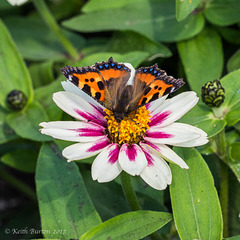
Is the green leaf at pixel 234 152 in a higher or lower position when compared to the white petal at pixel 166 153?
lower

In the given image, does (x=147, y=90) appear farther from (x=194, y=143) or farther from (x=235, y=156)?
(x=235, y=156)

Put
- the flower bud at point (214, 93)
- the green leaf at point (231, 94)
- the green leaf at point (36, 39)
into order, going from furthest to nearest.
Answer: the green leaf at point (36, 39) → the green leaf at point (231, 94) → the flower bud at point (214, 93)

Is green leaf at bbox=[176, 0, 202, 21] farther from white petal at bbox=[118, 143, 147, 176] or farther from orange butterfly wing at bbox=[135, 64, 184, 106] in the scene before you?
white petal at bbox=[118, 143, 147, 176]

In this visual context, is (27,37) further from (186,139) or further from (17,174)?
(186,139)

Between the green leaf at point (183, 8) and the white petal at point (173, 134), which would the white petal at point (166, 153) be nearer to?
the white petal at point (173, 134)

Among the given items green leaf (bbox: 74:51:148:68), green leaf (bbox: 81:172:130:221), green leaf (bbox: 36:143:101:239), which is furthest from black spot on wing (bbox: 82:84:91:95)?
green leaf (bbox: 81:172:130:221)

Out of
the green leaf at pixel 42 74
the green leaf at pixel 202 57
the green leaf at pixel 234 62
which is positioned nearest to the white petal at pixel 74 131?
the green leaf at pixel 202 57
